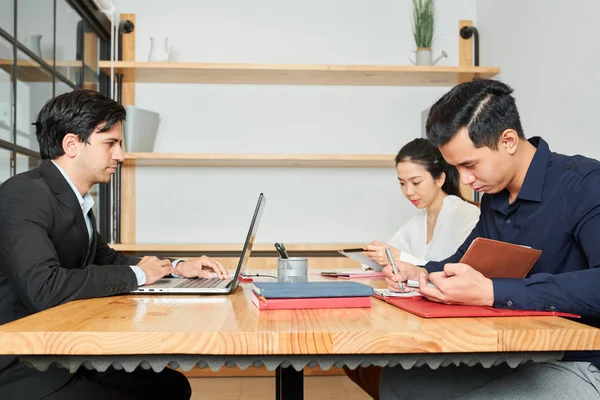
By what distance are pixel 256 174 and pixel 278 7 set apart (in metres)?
1.00

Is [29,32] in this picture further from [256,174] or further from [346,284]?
[346,284]

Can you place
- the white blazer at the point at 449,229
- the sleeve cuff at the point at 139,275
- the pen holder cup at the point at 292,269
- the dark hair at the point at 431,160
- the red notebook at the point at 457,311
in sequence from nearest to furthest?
1. the red notebook at the point at 457,311
2. the sleeve cuff at the point at 139,275
3. the pen holder cup at the point at 292,269
4. the white blazer at the point at 449,229
5. the dark hair at the point at 431,160

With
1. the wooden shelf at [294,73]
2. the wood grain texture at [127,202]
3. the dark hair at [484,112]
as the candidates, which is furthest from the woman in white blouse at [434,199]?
the wood grain texture at [127,202]

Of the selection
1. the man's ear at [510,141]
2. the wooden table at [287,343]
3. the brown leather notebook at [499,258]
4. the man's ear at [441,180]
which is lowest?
the wooden table at [287,343]

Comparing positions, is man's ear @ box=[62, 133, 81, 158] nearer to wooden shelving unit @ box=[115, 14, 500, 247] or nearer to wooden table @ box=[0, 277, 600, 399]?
wooden table @ box=[0, 277, 600, 399]

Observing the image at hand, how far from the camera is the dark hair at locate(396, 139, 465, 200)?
264 centimetres

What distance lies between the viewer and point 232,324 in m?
1.01

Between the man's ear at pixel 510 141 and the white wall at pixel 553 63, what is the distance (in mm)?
995

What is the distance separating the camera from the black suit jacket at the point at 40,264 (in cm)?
127

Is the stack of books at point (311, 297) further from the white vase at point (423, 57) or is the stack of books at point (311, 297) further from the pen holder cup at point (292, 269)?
the white vase at point (423, 57)

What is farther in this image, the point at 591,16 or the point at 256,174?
the point at 256,174

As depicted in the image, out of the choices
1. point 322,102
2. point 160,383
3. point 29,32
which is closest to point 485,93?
point 160,383

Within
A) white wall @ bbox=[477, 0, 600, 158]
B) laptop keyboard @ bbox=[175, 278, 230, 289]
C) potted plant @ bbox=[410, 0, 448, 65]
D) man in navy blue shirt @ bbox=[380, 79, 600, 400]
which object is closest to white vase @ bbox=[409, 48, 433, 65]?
potted plant @ bbox=[410, 0, 448, 65]

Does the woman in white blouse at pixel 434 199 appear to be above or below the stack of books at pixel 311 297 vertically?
above
